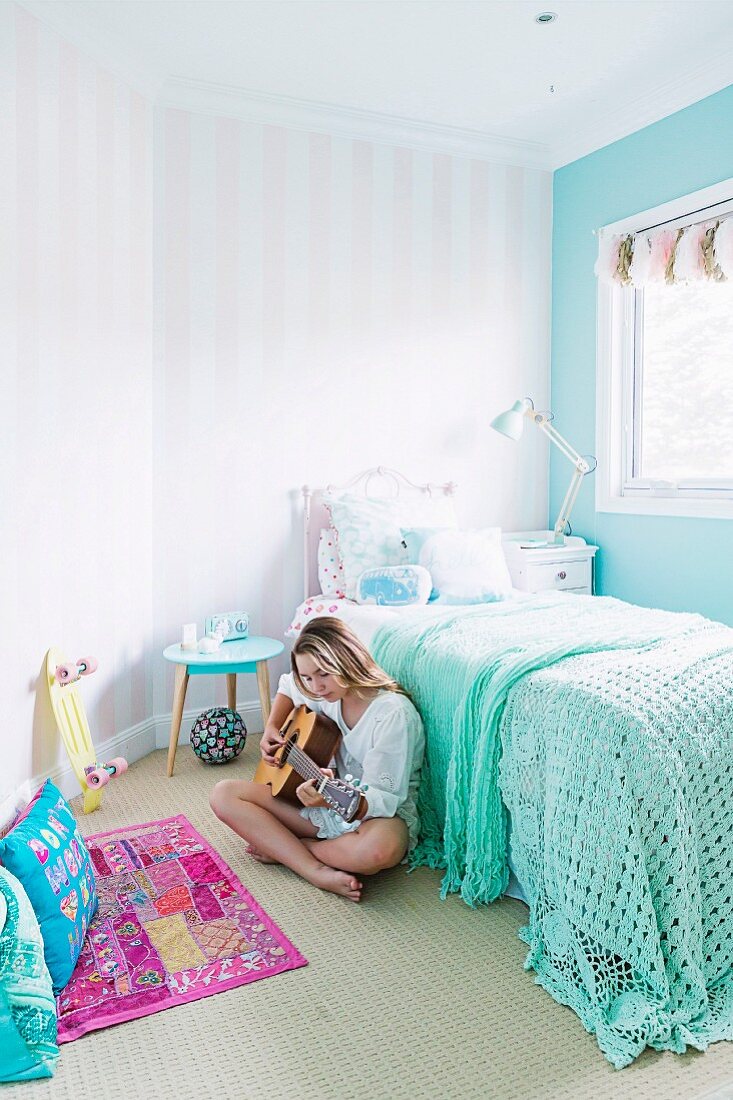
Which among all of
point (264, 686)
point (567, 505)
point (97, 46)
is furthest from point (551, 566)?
point (97, 46)

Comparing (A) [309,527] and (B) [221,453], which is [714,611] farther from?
(B) [221,453]

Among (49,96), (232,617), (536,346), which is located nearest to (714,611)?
(536,346)

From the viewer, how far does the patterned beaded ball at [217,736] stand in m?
3.20

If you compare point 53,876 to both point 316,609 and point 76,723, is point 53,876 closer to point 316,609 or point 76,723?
point 76,723

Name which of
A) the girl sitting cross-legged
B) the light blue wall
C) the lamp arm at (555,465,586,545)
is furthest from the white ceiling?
the girl sitting cross-legged

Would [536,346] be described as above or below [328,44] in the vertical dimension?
below

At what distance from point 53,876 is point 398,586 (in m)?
1.64

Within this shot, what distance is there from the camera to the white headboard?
3.71 metres

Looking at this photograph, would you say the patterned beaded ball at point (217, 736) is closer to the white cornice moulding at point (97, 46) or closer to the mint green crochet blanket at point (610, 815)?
the mint green crochet blanket at point (610, 815)

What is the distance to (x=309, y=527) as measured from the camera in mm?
3725

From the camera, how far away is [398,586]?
3.14 m

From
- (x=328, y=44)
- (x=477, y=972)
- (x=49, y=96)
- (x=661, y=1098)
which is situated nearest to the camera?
(x=661, y=1098)

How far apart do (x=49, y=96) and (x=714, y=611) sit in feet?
10.2

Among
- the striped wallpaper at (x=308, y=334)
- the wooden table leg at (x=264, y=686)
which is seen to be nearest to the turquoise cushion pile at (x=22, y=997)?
the wooden table leg at (x=264, y=686)
